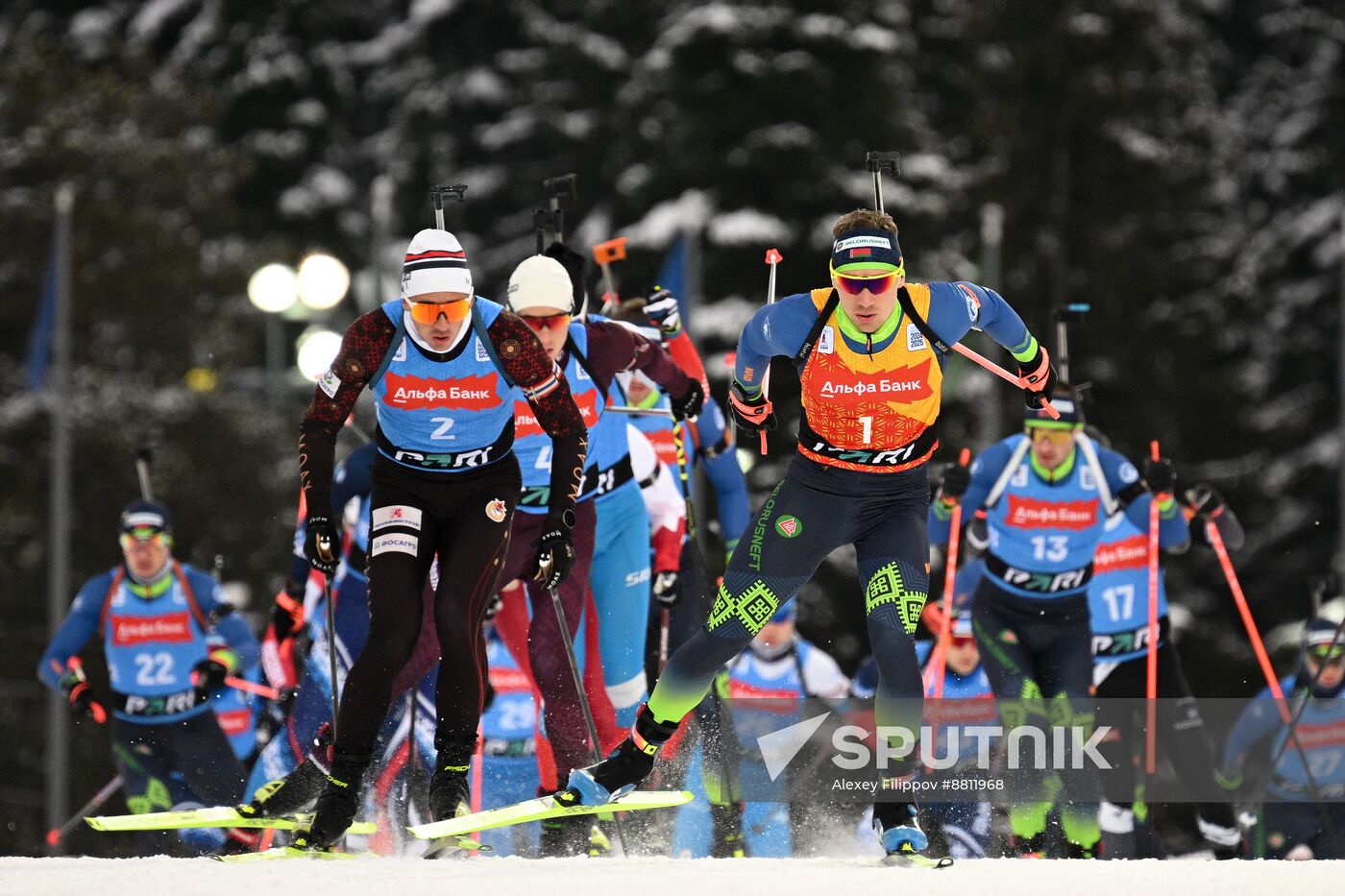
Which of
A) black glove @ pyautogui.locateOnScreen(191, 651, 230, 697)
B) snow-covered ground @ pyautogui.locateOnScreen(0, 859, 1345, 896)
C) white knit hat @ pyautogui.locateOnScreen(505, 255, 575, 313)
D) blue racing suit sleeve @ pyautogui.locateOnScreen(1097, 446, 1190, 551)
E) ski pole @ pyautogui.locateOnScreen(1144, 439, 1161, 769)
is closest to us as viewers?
snow-covered ground @ pyautogui.locateOnScreen(0, 859, 1345, 896)

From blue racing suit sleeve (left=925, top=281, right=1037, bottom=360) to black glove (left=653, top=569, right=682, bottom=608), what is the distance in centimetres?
305

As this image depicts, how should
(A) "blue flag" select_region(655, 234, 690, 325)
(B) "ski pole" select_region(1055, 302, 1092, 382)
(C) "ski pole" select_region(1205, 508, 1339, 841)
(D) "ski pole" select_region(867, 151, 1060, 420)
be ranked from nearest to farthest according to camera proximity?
(D) "ski pole" select_region(867, 151, 1060, 420)
(B) "ski pole" select_region(1055, 302, 1092, 382)
(C) "ski pole" select_region(1205, 508, 1339, 841)
(A) "blue flag" select_region(655, 234, 690, 325)

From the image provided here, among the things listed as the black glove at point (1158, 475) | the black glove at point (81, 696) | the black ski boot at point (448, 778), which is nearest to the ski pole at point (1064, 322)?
the black glove at point (1158, 475)

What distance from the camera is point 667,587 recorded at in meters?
11.0

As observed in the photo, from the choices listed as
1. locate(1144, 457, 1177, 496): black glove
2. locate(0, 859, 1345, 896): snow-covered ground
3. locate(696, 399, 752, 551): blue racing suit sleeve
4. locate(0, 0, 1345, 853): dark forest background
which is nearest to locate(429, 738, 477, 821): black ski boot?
locate(0, 859, 1345, 896): snow-covered ground

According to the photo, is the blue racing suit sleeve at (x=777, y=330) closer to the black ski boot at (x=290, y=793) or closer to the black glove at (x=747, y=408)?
the black glove at (x=747, y=408)

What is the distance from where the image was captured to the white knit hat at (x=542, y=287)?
9.23 metres

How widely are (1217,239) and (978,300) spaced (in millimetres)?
24609

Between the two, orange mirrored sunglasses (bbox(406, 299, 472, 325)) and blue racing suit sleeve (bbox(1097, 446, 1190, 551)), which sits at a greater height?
orange mirrored sunglasses (bbox(406, 299, 472, 325))

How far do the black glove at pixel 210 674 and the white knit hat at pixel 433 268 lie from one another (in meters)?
4.84

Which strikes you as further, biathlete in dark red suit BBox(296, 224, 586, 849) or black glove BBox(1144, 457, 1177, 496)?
black glove BBox(1144, 457, 1177, 496)

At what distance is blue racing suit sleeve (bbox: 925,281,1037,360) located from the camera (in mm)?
8023

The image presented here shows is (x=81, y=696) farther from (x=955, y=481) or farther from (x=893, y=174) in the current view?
(x=893, y=174)

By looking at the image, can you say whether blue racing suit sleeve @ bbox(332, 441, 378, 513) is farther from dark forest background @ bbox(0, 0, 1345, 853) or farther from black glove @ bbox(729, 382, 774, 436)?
dark forest background @ bbox(0, 0, 1345, 853)
